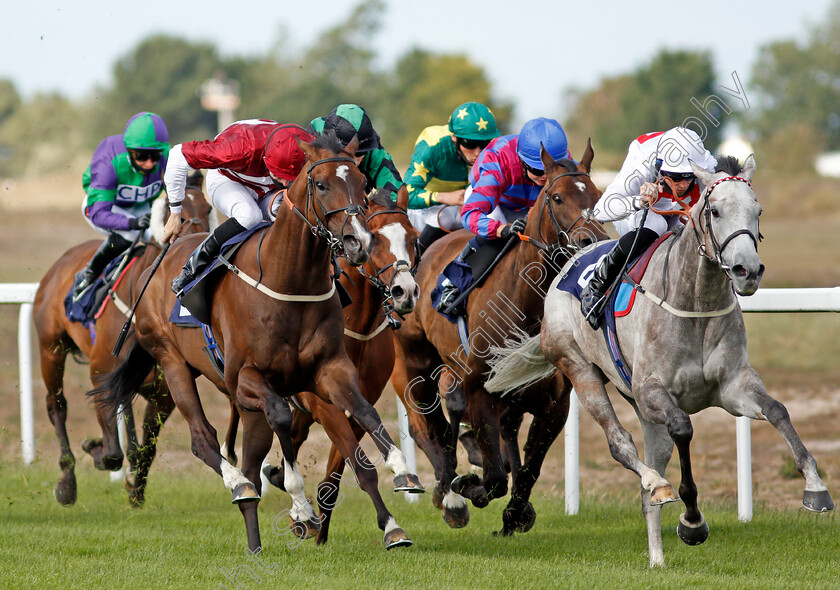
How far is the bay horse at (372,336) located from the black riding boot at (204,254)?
74 centimetres

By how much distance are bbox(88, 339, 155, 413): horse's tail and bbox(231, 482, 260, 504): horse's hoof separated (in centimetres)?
166

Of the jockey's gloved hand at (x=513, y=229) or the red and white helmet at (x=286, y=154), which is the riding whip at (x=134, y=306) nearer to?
the red and white helmet at (x=286, y=154)

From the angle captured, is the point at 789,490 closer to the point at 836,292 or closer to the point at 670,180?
the point at 836,292

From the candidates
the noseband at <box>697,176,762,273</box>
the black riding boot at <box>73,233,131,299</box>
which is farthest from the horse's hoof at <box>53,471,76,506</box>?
the noseband at <box>697,176,762,273</box>

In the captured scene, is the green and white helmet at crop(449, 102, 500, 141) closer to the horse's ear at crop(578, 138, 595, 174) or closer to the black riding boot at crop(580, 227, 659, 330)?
the horse's ear at crop(578, 138, 595, 174)

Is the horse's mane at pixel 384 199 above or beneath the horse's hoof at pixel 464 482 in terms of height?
above

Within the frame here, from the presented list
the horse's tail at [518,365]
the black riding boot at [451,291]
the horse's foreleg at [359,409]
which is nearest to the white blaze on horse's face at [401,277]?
the horse's foreleg at [359,409]

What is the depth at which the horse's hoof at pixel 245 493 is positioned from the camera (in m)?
5.35

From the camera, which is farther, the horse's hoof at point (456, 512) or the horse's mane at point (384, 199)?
the horse's hoof at point (456, 512)

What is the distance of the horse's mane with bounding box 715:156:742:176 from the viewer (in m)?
4.67

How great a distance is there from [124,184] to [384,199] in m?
3.34

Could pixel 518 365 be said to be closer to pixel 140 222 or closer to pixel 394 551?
pixel 394 551

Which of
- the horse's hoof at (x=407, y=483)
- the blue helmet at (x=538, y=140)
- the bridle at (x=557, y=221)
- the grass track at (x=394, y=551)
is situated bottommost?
the grass track at (x=394, y=551)

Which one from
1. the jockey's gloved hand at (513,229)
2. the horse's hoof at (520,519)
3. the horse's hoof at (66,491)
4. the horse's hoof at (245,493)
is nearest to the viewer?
the horse's hoof at (245,493)
